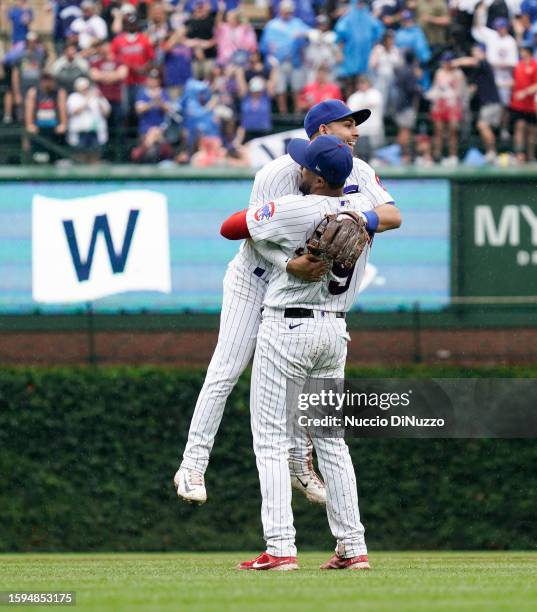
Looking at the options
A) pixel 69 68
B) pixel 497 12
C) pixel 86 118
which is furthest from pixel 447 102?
pixel 69 68

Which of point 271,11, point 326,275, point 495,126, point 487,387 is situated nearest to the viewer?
point 326,275

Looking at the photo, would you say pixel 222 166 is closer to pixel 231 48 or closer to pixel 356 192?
pixel 231 48

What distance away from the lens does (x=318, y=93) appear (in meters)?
15.9

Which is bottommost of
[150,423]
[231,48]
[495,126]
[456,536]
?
[456,536]

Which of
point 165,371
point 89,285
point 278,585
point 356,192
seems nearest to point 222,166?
point 89,285

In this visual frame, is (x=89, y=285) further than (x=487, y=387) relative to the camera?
Yes

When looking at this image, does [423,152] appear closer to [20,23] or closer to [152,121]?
[152,121]

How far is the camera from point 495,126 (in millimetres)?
15914

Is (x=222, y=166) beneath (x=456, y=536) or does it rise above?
above

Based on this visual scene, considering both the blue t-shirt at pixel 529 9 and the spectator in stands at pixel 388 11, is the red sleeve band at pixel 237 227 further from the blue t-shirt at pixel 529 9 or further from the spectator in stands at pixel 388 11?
the blue t-shirt at pixel 529 9

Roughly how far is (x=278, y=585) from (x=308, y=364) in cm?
137

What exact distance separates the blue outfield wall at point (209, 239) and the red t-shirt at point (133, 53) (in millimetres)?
3342

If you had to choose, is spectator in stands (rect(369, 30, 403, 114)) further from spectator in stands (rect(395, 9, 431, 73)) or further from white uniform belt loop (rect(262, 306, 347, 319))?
white uniform belt loop (rect(262, 306, 347, 319))

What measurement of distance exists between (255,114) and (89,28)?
2.53 meters
